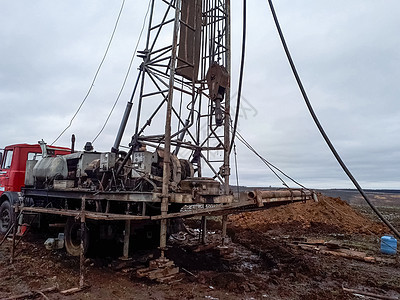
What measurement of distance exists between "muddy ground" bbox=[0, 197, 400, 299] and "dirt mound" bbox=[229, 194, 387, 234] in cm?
292

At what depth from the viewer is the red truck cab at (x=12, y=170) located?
9812mm

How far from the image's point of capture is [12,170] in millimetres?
10344

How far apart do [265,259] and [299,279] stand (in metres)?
1.71

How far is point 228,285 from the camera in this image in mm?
5312

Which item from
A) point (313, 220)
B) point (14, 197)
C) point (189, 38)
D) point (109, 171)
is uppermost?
point (189, 38)

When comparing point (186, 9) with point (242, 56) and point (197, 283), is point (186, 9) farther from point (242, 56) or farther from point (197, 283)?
point (197, 283)

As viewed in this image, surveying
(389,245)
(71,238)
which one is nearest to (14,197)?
(71,238)

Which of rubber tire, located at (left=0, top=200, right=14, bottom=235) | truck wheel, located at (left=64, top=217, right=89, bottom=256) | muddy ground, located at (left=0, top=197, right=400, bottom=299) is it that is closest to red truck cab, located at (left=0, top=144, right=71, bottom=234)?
rubber tire, located at (left=0, top=200, right=14, bottom=235)

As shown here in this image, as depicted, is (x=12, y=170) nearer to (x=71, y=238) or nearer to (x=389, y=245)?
(x=71, y=238)

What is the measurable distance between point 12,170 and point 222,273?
8.33 meters

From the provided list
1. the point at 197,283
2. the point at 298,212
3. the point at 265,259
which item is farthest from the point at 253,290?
the point at 298,212

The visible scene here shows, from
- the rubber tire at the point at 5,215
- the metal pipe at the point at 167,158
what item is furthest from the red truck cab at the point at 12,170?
the metal pipe at the point at 167,158

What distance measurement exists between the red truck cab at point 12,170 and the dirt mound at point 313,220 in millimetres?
8586

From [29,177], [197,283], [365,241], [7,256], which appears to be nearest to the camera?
[197,283]
